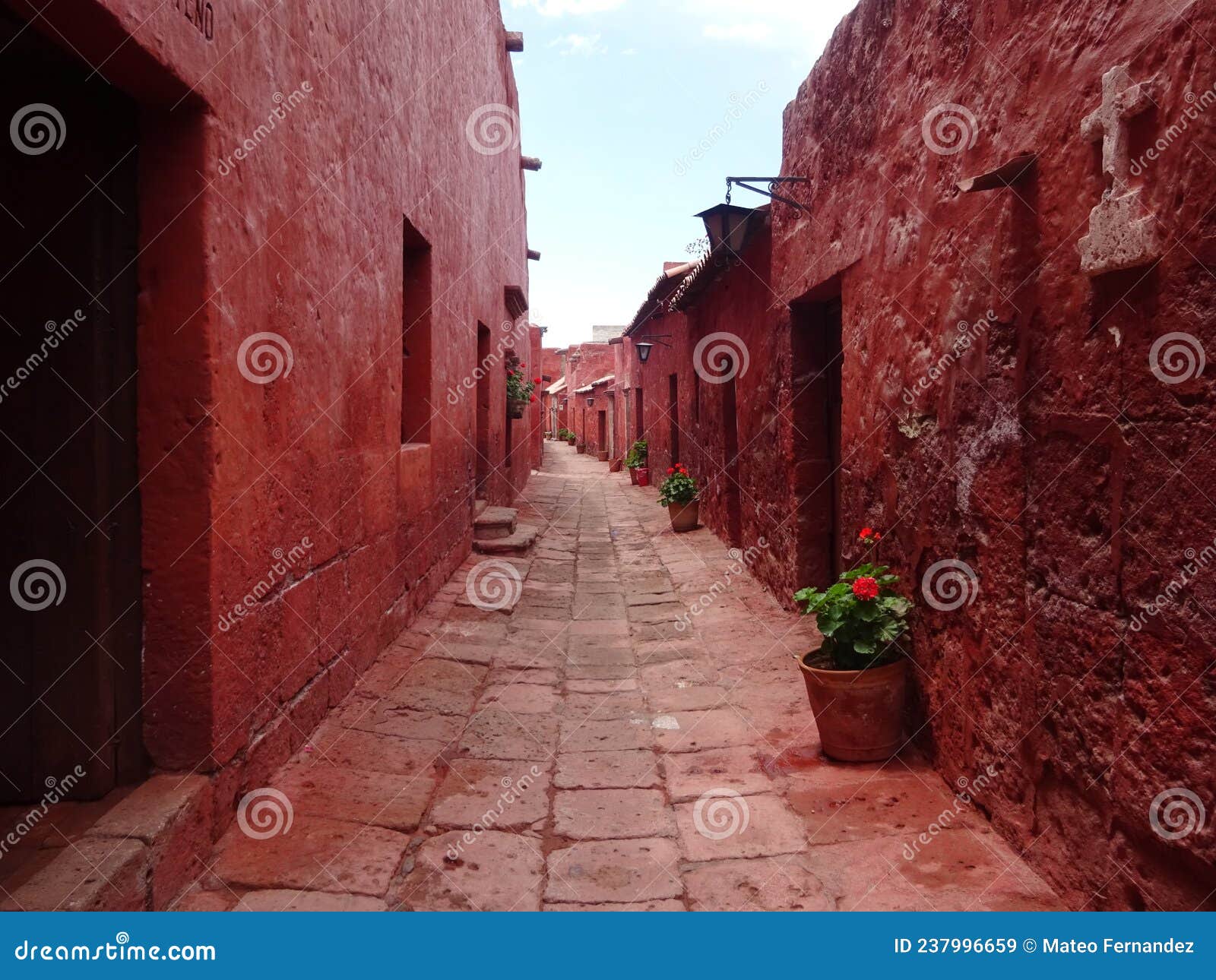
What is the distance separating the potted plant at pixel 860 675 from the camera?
12.0ft

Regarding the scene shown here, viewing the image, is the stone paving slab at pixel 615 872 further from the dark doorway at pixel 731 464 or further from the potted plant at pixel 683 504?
the potted plant at pixel 683 504

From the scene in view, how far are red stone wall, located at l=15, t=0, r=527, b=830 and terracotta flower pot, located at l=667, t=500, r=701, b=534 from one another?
203 inches

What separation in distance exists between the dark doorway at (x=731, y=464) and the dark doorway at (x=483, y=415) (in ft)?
9.32

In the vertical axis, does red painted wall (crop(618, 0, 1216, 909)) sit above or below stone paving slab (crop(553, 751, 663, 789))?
above

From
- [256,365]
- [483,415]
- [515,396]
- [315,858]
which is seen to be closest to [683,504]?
[483,415]

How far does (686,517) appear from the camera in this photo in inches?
425

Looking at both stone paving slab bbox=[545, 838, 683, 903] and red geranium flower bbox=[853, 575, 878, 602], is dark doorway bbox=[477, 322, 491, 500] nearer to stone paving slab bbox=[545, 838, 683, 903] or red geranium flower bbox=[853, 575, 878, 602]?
red geranium flower bbox=[853, 575, 878, 602]

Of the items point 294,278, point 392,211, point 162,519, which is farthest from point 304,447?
point 392,211

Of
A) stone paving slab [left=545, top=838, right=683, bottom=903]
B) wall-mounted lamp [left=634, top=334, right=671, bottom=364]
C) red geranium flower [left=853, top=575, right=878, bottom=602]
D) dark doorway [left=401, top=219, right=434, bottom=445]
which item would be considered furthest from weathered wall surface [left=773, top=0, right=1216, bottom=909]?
wall-mounted lamp [left=634, top=334, right=671, bottom=364]

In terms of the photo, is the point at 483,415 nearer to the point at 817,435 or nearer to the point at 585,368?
the point at 817,435

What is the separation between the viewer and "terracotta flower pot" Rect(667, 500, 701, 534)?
10.8 metres

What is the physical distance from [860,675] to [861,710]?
159 millimetres

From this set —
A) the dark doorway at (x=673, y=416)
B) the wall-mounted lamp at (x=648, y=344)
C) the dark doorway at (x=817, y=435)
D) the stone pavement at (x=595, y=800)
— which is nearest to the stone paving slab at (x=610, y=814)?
the stone pavement at (x=595, y=800)

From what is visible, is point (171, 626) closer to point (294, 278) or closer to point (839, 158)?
point (294, 278)
